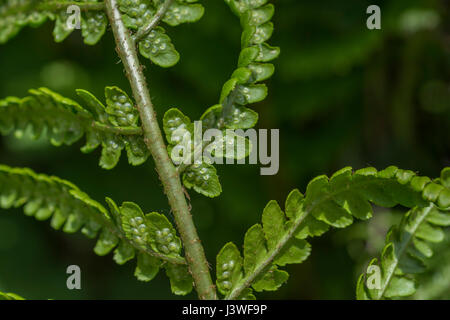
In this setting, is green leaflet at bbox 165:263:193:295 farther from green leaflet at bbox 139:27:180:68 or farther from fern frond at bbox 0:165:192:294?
green leaflet at bbox 139:27:180:68

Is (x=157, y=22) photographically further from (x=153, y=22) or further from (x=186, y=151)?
(x=186, y=151)

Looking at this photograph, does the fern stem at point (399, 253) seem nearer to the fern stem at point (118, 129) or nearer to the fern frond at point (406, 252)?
the fern frond at point (406, 252)

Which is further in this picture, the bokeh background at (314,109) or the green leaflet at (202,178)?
the bokeh background at (314,109)

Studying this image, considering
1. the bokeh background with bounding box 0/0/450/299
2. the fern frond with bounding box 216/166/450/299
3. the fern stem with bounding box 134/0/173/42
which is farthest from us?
the bokeh background with bounding box 0/0/450/299

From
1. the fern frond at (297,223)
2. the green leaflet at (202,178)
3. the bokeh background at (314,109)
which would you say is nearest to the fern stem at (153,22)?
the green leaflet at (202,178)

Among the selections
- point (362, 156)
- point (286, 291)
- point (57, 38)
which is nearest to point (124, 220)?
point (57, 38)

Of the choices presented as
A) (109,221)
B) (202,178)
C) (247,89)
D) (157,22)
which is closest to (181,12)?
(157,22)

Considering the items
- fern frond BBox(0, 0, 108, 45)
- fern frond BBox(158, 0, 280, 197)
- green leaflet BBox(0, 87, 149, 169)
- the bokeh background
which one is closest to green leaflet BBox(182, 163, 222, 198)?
fern frond BBox(158, 0, 280, 197)
